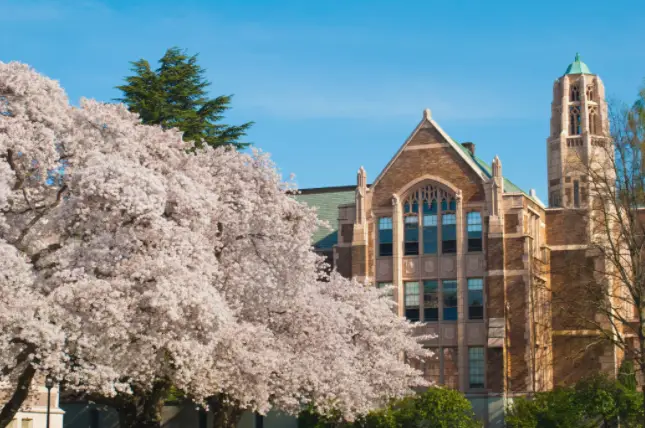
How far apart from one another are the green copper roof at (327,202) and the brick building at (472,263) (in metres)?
4.02

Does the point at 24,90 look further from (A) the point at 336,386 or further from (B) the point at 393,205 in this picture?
(B) the point at 393,205

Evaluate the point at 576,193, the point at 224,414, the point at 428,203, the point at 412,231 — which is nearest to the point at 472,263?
the point at 412,231

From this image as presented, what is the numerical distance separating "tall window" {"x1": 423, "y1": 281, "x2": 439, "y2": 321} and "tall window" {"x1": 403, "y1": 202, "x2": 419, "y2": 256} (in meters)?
1.76

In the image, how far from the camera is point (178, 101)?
58188 mm

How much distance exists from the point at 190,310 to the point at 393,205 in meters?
28.1

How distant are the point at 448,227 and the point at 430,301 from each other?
370 cm

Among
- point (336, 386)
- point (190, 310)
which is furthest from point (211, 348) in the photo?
point (336, 386)

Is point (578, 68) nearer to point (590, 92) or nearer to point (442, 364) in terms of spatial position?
point (590, 92)

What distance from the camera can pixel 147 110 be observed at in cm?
5550

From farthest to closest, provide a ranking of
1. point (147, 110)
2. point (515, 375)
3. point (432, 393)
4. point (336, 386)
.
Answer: point (147, 110), point (515, 375), point (432, 393), point (336, 386)

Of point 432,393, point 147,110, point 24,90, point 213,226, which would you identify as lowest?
point 432,393

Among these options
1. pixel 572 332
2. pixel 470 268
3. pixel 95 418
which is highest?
pixel 470 268

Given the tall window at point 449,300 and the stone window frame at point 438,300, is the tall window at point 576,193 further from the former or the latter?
the tall window at point 449,300

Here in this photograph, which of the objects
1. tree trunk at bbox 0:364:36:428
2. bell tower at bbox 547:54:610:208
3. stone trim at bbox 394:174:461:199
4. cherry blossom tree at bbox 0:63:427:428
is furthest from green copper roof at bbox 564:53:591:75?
tree trunk at bbox 0:364:36:428
